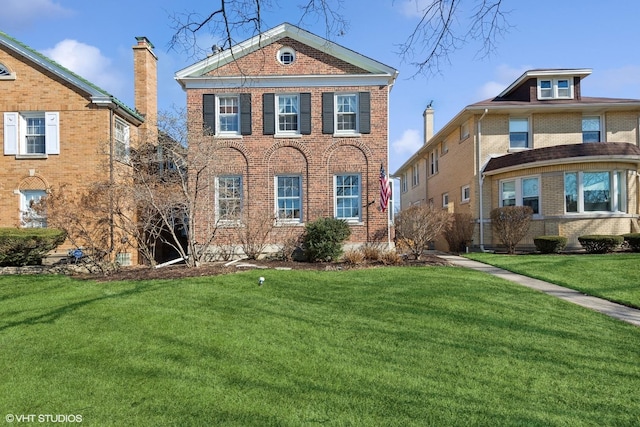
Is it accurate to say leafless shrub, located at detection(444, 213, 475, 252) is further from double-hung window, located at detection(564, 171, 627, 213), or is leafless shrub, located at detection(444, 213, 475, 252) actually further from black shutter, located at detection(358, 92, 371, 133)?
black shutter, located at detection(358, 92, 371, 133)

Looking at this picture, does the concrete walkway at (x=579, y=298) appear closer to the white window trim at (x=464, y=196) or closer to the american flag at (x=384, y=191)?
the american flag at (x=384, y=191)

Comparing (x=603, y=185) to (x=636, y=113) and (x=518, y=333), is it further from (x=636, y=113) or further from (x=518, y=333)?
(x=518, y=333)

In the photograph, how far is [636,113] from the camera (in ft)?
56.3

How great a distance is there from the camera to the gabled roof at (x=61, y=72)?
533 inches

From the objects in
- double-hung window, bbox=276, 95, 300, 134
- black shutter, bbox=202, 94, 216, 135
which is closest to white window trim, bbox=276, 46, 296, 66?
double-hung window, bbox=276, 95, 300, 134

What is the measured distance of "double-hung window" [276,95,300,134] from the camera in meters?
14.8

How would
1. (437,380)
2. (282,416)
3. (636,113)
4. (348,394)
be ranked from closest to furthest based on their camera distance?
(282,416) → (348,394) → (437,380) → (636,113)

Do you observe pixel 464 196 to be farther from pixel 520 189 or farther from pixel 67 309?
pixel 67 309

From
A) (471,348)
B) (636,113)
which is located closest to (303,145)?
(471,348)

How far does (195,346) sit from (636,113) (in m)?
20.8

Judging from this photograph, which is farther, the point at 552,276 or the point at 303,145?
the point at 303,145

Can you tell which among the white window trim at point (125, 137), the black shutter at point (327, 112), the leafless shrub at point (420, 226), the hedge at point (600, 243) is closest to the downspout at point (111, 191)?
the white window trim at point (125, 137)

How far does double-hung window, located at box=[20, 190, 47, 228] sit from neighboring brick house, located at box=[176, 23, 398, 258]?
19.8 feet

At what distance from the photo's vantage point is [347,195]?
1465 centimetres
